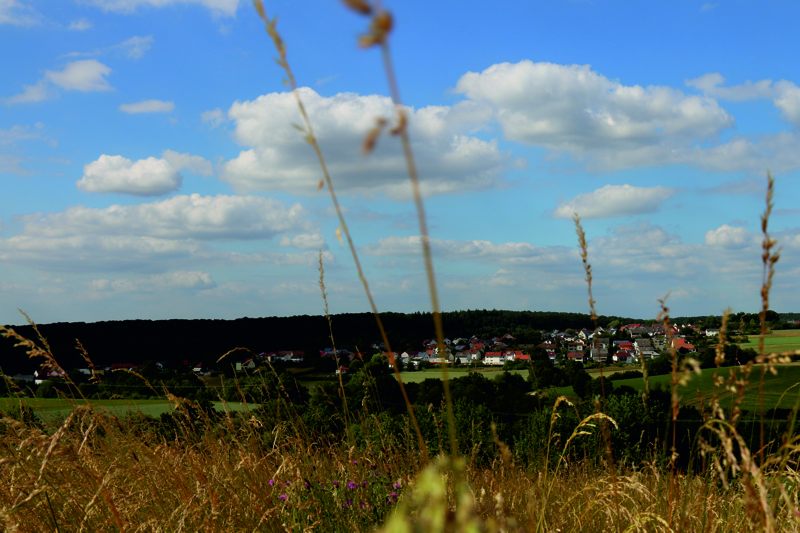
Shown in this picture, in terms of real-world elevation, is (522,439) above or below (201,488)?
below

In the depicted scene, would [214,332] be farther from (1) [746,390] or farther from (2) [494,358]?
(1) [746,390]

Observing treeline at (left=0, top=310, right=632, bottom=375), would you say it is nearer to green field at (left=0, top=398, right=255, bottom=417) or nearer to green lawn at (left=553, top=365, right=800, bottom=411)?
green lawn at (left=553, top=365, right=800, bottom=411)

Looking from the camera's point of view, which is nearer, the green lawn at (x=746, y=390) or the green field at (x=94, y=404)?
the green lawn at (x=746, y=390)

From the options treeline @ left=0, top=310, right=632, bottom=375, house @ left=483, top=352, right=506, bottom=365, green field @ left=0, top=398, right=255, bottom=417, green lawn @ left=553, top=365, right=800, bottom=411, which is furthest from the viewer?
house @ left=483, top=352, right=506, bottom=365

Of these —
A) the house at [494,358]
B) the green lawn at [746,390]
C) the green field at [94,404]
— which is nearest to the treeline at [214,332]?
the house at [494,358]

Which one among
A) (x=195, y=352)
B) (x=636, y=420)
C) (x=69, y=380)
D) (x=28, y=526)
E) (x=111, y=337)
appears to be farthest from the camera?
(x=111, y=337)

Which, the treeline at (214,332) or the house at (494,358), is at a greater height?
the treeline at (214,332)

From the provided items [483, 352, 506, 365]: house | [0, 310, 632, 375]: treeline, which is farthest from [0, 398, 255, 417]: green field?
[483, 352, 506, 365]: house

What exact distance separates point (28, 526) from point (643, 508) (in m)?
2.86

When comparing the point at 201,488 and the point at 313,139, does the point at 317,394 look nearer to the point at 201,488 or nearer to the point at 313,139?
the point at 201,488

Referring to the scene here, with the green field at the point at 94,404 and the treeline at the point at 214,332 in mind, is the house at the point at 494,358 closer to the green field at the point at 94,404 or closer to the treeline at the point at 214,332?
the treeline at the point at 214,332

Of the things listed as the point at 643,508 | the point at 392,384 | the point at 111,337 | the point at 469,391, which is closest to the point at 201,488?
the point at 643,508

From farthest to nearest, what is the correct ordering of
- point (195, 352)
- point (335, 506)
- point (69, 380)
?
point (195, 352) → point (69, 380) → point (335, 506)

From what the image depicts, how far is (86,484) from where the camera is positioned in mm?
2699
